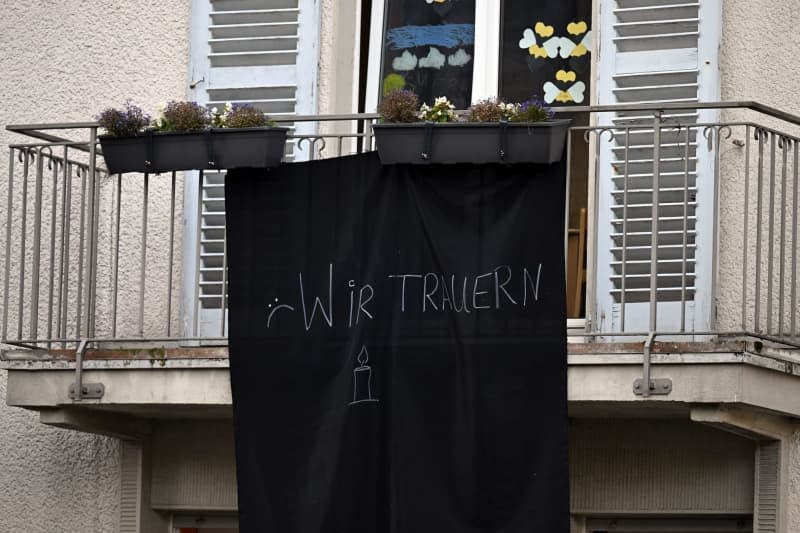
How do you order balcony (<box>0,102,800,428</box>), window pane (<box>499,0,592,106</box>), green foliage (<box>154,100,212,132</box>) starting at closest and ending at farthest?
balcony (<box>0,102,800,428</box>), green foliage (<box>154,100,212,132</box>), window pane (<box>499,0,592,106</box>)

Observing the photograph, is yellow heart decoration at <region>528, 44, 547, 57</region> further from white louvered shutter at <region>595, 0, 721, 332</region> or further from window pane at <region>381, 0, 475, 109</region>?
white louvered shutter at <region>595, 0, 721, 332</region>

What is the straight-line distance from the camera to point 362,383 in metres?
9.43

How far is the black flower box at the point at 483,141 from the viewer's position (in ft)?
30.3

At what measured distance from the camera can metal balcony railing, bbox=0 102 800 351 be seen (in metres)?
9.45

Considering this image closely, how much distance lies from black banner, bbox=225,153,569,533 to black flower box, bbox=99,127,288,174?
0.21 m

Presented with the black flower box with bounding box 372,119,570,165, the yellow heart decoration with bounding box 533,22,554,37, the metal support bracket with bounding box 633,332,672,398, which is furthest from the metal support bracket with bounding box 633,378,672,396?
the yellow heart decoration with bounding box 533,22,554,37

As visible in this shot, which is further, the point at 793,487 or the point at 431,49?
the point at 431,49

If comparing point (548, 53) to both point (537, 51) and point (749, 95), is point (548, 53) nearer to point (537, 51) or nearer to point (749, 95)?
point (537, 51)

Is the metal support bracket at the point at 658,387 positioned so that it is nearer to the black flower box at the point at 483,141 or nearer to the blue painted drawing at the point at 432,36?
the black flower box at the point at 483,141

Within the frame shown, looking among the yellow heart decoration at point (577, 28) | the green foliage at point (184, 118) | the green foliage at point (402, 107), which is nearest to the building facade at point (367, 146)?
the yellow heart decoration at point (577, 28)

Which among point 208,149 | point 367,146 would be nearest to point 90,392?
point 208,149

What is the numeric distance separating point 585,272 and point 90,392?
2.63 metres

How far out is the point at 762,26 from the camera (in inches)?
390

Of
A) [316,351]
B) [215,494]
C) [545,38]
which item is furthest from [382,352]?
[545,38]
